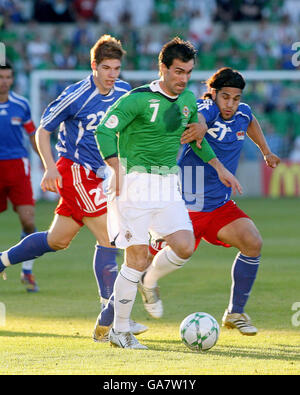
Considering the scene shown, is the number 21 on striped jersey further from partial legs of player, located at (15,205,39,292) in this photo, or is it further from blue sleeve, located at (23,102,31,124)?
blue sleeve, located at (23,102,31,124)

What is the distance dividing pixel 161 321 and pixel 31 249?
1294 millimetres

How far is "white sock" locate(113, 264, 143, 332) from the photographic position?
19.9 ft

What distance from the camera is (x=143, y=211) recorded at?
20.0 ft

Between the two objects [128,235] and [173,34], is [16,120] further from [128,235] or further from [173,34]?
[173,34]

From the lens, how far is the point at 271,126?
2392 cm

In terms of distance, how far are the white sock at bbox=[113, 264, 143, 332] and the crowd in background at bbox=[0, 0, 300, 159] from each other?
1678cm

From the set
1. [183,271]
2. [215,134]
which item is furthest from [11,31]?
[215,134]

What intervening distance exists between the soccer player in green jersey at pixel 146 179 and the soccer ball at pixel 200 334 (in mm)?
322

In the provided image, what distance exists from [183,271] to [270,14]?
18.2 meters

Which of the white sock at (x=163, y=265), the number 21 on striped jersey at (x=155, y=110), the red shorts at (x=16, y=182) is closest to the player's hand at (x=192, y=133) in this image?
the number 21 on striped jersey at (x=155, y=110)

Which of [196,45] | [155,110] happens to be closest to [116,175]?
[155,110]

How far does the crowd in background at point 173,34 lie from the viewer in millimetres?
23922

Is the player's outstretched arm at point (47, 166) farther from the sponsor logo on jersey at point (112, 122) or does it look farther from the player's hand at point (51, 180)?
the sponsor logo on jersey at point (112, 122)

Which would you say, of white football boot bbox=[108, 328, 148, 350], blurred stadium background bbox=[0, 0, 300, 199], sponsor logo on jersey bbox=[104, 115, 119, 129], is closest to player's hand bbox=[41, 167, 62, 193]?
sponsor logo on jersey bbox=[104, 115, 119, 129]
